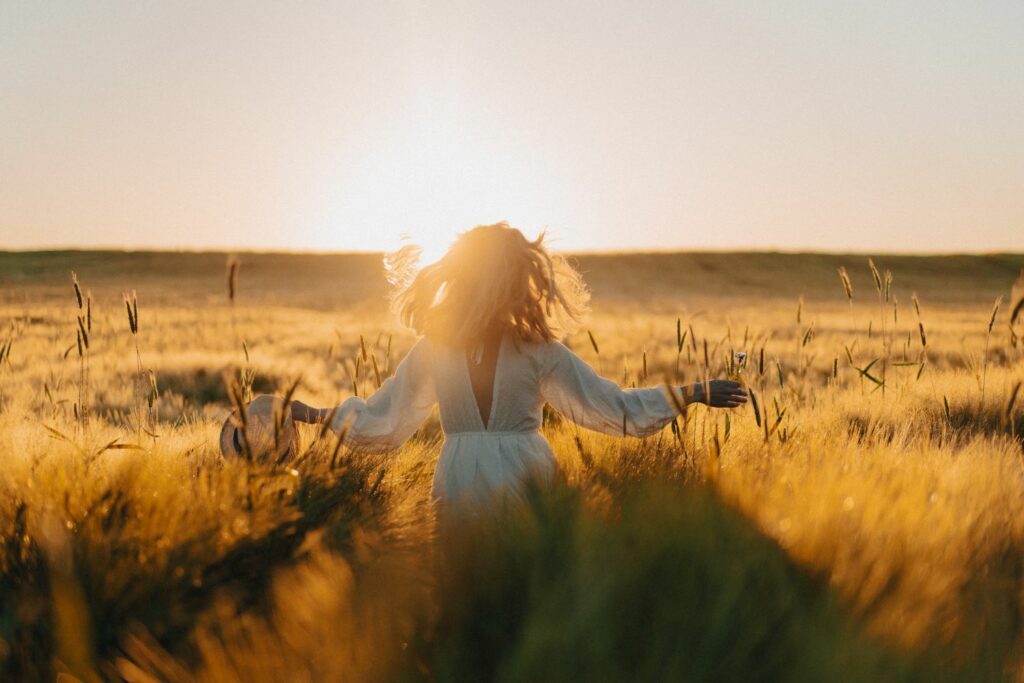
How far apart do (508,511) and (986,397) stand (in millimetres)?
3705

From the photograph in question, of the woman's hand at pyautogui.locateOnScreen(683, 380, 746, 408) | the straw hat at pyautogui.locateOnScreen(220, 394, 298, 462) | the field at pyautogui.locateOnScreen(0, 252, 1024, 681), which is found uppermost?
the woman's hand at pyautogui.locateOnScreen(683, 380, 746, 408)

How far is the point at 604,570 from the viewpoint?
67.1 inches

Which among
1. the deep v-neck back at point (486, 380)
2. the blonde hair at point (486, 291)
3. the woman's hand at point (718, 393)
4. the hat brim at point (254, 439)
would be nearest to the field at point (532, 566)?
the hat brim at point (254, 439)

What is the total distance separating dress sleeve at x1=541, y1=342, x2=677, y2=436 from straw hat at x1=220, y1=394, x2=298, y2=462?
3.17 ft

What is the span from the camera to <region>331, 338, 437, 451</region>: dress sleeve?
11.5 ft

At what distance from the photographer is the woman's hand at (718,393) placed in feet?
10.2

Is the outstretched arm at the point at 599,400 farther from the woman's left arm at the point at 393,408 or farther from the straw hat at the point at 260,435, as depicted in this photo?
the straw hat at the point at 260,435

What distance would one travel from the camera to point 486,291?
3.17 m

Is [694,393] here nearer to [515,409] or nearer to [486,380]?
[515,409]

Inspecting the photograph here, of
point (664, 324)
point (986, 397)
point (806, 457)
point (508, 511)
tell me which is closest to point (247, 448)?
point (508, 511)

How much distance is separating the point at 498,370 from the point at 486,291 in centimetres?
31

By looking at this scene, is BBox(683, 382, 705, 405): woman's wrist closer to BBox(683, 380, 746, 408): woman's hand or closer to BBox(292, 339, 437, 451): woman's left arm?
BBox(683, 380, 746, 408): woman's hand

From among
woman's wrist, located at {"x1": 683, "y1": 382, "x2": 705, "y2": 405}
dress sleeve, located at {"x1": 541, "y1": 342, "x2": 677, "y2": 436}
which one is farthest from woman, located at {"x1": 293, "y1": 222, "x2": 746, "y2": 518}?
woman's wrist, located at {"x1": 683, "y1": 382, "x2": 705, "y2": 405}

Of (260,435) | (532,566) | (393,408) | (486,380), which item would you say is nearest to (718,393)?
(486,380)
